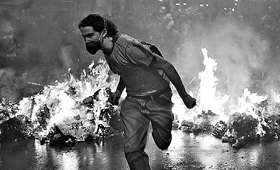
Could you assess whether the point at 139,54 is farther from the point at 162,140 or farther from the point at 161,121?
the point at 162,140

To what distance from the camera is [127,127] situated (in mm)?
2754

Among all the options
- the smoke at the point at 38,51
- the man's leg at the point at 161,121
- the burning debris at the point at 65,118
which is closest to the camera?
the man's leg at the point at 161,121

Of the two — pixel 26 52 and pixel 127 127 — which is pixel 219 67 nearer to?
pixel 26 52

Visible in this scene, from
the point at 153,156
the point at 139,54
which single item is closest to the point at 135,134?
the point at 139,54

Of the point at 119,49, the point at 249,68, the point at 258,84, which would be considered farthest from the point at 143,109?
the point at 249,68

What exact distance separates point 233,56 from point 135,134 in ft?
42.7

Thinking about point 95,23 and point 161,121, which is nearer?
point 95,23

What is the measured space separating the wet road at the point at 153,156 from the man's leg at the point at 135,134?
164cm

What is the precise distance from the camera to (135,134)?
8.88 feet

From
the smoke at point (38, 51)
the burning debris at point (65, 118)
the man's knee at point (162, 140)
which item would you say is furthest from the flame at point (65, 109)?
the smoke at point (38, 51)

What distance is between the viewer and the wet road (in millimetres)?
4340

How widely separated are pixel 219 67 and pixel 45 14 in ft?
30.5

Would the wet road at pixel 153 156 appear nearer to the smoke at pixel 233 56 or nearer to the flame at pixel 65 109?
the flame at pixel 65 109

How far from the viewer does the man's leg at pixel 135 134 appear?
8.65ft
